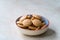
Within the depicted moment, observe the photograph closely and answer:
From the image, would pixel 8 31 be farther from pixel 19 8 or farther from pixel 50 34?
pixel 19 8

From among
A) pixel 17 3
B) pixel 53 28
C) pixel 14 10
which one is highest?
pixel 17 3

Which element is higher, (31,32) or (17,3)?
(17,3)

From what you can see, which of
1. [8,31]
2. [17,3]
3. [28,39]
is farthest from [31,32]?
[17,3]

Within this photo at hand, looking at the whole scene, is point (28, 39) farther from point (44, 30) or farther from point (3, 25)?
point (3, 25)

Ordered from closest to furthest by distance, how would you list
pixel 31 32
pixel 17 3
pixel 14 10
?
pixel 31 32 < pixel 14 10 < pixel 17 3

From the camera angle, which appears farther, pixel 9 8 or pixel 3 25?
pixel 9 8

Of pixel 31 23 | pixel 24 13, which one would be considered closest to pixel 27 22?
pixel 31 23

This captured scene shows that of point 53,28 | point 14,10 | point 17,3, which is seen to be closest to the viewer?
point 53,28

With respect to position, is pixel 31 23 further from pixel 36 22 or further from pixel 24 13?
pixel 24 13
